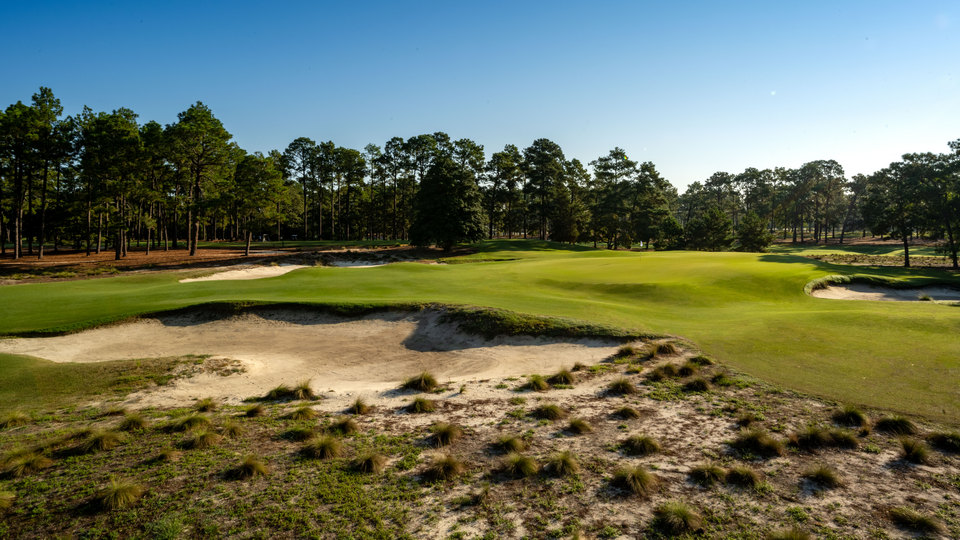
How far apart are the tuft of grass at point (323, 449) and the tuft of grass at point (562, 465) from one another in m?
3.78

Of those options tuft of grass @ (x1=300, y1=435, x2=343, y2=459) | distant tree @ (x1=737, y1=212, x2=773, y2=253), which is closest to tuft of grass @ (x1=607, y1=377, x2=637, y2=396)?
tuft of grass @ (x1=300, y1=435, x2=343, y2=459)

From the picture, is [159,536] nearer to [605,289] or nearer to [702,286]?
[605,289]

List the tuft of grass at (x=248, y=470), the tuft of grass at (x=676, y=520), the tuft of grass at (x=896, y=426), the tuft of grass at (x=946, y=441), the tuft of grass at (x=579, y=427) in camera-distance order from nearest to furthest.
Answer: the tuft of grass at (x=676, y=520)
the tuft of grass at (x=248, y=470)
the tuft of grass at (x=946, y=441)
the tuft of grass at (x=896, y=426)
the tuft of grass at (x=579, y=427)

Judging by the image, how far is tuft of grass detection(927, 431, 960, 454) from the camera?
714 cm

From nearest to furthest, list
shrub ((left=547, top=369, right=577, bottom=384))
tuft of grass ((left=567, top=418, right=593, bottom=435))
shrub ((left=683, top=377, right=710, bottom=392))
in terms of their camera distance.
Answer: tuft of grass ((left=567, top=418, right=593, bottom=435)) → shrub ((left=683, top=377, right=710, bottom=392)) → shrub ((left=547, top=369, right=577, bottom=384))

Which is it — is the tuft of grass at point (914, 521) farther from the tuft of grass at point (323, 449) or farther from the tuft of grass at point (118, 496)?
the tuft of grass at point (118, 496)

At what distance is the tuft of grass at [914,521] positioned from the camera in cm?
527

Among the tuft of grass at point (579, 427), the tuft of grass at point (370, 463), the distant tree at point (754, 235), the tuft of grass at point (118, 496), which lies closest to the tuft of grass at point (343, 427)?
the tuft of grass at point (370, 463)

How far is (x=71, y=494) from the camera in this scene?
614 centimetres

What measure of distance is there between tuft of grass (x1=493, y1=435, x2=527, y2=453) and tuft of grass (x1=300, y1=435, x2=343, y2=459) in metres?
2.95

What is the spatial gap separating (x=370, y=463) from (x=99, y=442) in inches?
209

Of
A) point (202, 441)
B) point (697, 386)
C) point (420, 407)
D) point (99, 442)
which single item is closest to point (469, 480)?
→ point (420, 407)

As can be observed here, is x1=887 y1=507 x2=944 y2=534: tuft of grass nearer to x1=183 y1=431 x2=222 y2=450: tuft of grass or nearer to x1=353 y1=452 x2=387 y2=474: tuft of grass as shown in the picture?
x1=353 y1=452 x2=387 y2=474: tuft of grass

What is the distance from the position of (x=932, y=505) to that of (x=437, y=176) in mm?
52250
